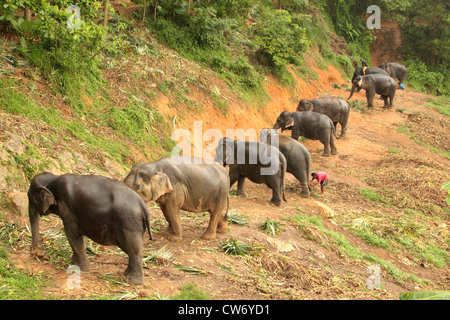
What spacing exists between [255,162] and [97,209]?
5.18 meters

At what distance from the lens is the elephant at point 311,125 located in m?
14.2

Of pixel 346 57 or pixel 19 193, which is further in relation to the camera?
pixel 346 57

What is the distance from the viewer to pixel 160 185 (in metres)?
6.32

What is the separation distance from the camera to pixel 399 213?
1090cm

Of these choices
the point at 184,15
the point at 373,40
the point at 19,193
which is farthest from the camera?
the point at 373,40

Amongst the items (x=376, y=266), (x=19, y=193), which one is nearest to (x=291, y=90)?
(x=376, y=266)

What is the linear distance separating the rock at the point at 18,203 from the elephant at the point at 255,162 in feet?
14.5

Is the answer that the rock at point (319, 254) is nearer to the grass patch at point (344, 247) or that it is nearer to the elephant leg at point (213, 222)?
the grass patch at point (344, 247)

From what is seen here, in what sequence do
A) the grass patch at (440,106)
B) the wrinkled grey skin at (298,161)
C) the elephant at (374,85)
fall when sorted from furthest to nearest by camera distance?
1. the grass patch at (440,106)
2. the elephant at (374,85)
3. the wrinkled grey skin at (298,161)

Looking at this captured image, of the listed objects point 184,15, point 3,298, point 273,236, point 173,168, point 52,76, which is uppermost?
point 184,15

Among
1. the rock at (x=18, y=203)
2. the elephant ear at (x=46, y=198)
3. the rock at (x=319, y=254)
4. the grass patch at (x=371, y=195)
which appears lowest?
the grass patch at (x=371, y=195)

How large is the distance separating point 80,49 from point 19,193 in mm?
4978

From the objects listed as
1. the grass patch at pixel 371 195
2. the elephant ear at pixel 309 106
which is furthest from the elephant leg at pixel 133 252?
the elephant ear at pixel 309 106

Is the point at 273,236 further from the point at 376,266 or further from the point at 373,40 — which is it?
the point at 373,40
